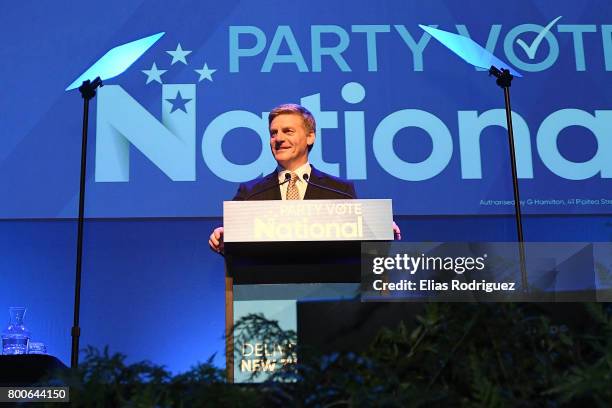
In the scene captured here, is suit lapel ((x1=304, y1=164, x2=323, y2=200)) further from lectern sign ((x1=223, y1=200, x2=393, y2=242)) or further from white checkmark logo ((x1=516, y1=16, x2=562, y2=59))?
white checkmark logo ((x1=516, y1=16, x2=562, y2=59))

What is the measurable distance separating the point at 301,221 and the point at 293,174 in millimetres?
1356

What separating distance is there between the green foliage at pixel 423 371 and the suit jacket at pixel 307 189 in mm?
2604

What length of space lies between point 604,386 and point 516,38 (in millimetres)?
4485

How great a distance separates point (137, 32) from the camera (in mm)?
4852

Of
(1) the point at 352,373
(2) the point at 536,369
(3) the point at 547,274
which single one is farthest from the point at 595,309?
(3) the point at 547,274

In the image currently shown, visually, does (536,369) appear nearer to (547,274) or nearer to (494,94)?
(547,274)

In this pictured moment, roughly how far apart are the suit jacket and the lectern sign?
3.55 feet

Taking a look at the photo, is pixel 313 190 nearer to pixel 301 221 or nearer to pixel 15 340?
pixel 301 221

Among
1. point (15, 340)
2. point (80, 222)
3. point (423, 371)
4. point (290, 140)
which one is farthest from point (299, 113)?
point (423, 371)

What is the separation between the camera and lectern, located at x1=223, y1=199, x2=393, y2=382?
86.6 inches

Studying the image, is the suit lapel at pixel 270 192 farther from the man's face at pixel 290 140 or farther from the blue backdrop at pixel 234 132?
the blue backdrop at pixel 234 132

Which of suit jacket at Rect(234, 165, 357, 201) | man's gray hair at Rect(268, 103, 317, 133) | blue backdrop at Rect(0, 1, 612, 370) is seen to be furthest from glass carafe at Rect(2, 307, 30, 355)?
man's gray hair at Rect(268, 103, 317, 133)

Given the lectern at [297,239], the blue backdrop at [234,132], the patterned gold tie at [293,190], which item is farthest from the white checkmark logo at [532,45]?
the lectern at [297,239]

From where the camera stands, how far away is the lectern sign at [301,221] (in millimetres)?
2197
